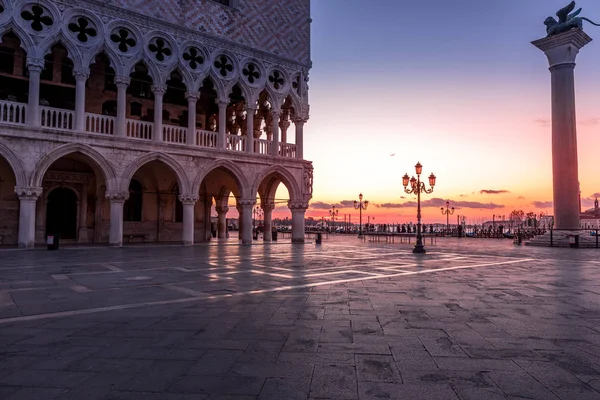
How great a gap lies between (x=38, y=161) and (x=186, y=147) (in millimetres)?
7060

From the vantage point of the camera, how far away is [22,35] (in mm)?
18109

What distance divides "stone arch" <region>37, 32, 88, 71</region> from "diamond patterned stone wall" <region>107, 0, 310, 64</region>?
123 inches

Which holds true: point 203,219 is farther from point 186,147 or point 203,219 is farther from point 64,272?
point 64,272

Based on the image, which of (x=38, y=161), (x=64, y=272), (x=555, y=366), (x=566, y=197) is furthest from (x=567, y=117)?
(x=38, y=161)

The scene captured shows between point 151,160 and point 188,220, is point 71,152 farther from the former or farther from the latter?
point 188,220

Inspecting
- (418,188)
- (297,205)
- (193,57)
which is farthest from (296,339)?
(297,205)

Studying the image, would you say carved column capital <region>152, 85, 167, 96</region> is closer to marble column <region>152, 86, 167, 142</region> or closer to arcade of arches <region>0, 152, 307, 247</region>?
marble column <region>152, 86, 167, 142</region>

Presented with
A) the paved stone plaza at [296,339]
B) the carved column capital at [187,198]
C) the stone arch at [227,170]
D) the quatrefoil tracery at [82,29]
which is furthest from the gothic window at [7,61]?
the paved stone plaza at [296,339]

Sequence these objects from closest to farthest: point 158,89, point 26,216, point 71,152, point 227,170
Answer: point 26,216 < point 71,152 < point 158,89 < point 227,170

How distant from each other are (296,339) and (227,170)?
2010 cm

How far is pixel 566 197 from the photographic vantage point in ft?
81.5

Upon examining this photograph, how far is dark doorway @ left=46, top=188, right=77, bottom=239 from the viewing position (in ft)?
73.9

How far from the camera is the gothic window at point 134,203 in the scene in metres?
25.0

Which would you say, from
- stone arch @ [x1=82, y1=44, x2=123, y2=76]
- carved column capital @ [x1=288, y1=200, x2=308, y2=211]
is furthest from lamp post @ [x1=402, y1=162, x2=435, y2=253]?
stone arch @ [x1=82, y1=44, x2=123, y2=76]
